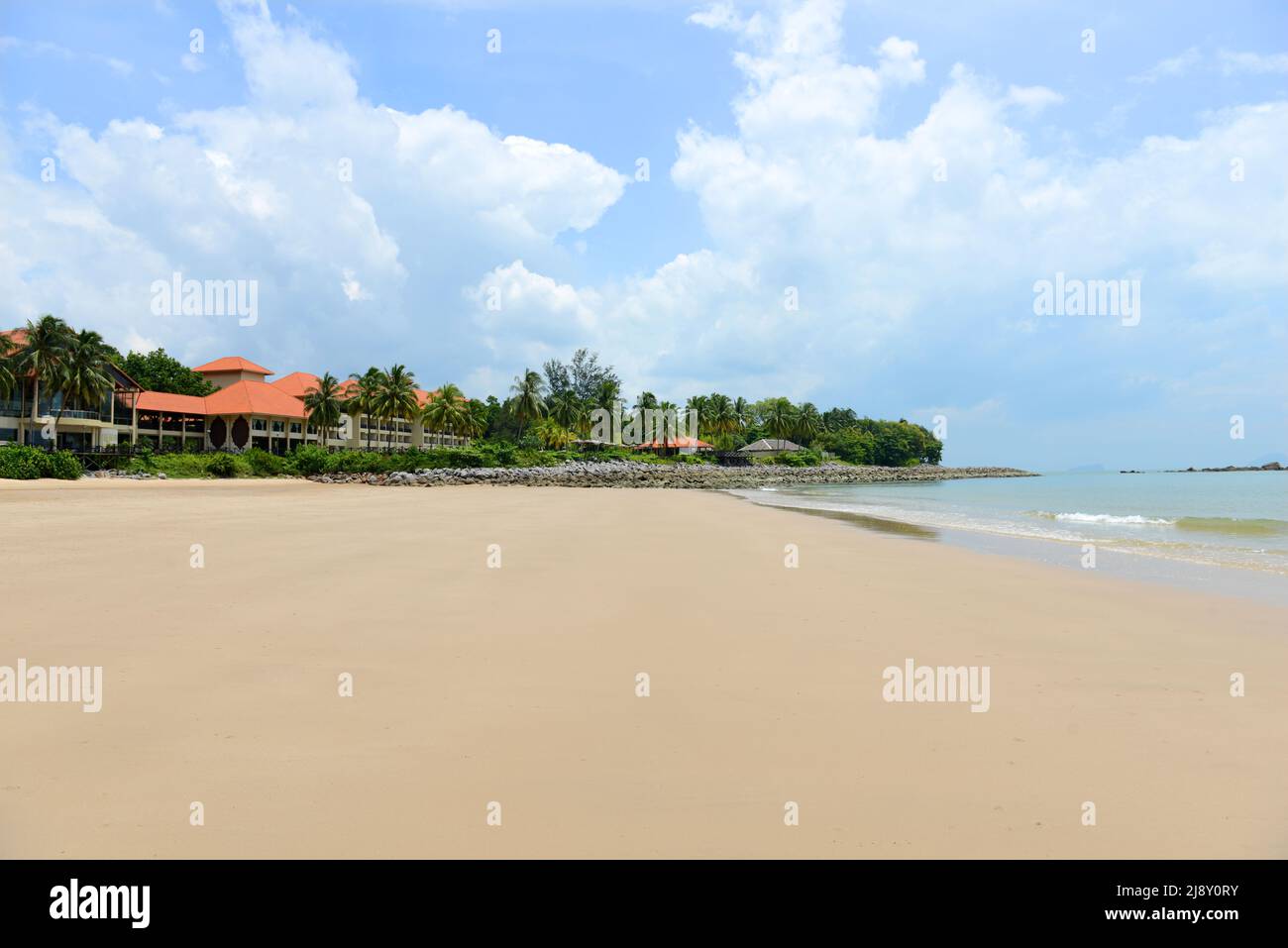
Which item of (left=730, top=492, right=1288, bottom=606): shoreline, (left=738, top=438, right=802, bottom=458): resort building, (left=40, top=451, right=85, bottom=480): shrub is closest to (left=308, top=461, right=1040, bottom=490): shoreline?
(left=40, top=451, right=85, bottom=480): shrub

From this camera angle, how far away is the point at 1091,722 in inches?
192

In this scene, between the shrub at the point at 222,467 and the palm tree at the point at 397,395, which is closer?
the shrub at the point at 222,467

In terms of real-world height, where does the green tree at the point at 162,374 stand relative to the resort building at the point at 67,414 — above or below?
above

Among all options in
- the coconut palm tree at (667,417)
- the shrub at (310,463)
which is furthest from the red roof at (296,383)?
the coconut palm tree at (667,417)

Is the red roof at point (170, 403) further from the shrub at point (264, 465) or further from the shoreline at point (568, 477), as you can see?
the shoreline at point (568, 477)

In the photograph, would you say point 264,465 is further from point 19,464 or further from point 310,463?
point 19,464

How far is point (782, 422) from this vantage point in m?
128

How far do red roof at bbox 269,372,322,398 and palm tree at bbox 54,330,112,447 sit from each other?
33500mm

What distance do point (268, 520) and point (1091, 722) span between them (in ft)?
62.6

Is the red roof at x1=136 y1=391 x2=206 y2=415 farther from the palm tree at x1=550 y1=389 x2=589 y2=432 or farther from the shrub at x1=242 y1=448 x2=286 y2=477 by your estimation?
the palm tree at x1=550 y1=389 x2=589 y2=432

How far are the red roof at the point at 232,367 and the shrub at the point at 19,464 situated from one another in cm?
5947

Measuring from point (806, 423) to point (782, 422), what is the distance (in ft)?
21.1

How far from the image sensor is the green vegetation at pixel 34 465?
36719 mm

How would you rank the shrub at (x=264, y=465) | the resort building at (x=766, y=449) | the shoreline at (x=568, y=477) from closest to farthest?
the shoreline at (x=568, y=477) < the shrub at (x=264, y=465) < the resort building at (x=766, y=449)
